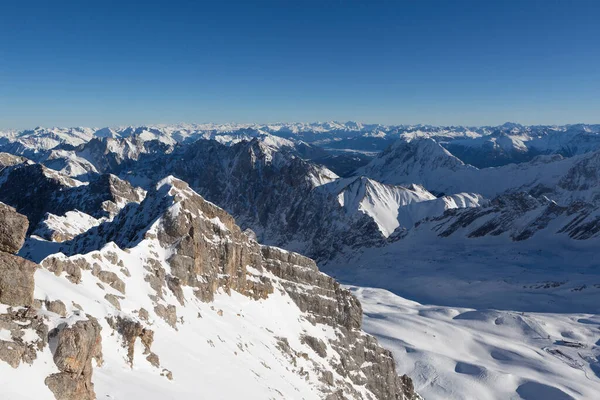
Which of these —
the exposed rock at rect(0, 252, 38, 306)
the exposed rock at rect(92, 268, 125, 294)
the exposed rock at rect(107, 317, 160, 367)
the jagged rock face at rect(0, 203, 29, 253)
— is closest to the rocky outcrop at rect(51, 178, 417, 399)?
the exposed rock at rect(92, 268, 125, 294)

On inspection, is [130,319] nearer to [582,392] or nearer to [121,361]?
[121,361]

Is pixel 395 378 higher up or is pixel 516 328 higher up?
pixel 395 378

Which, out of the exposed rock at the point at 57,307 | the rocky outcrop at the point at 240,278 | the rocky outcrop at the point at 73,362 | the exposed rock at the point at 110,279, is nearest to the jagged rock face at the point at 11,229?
the rocky outcrop at the point at 73,362

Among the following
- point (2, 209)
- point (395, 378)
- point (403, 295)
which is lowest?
point (403, 295)

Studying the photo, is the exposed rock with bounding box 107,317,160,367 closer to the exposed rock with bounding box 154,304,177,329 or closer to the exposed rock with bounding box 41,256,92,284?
the exposed rock with bounding box 41,256,92,284

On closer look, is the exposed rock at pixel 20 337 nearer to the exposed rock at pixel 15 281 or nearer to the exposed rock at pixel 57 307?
the exposed rock at pixel 15 281

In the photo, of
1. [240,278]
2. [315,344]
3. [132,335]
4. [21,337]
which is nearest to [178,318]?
[132,335]

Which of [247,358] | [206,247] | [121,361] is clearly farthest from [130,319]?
[206,247]
